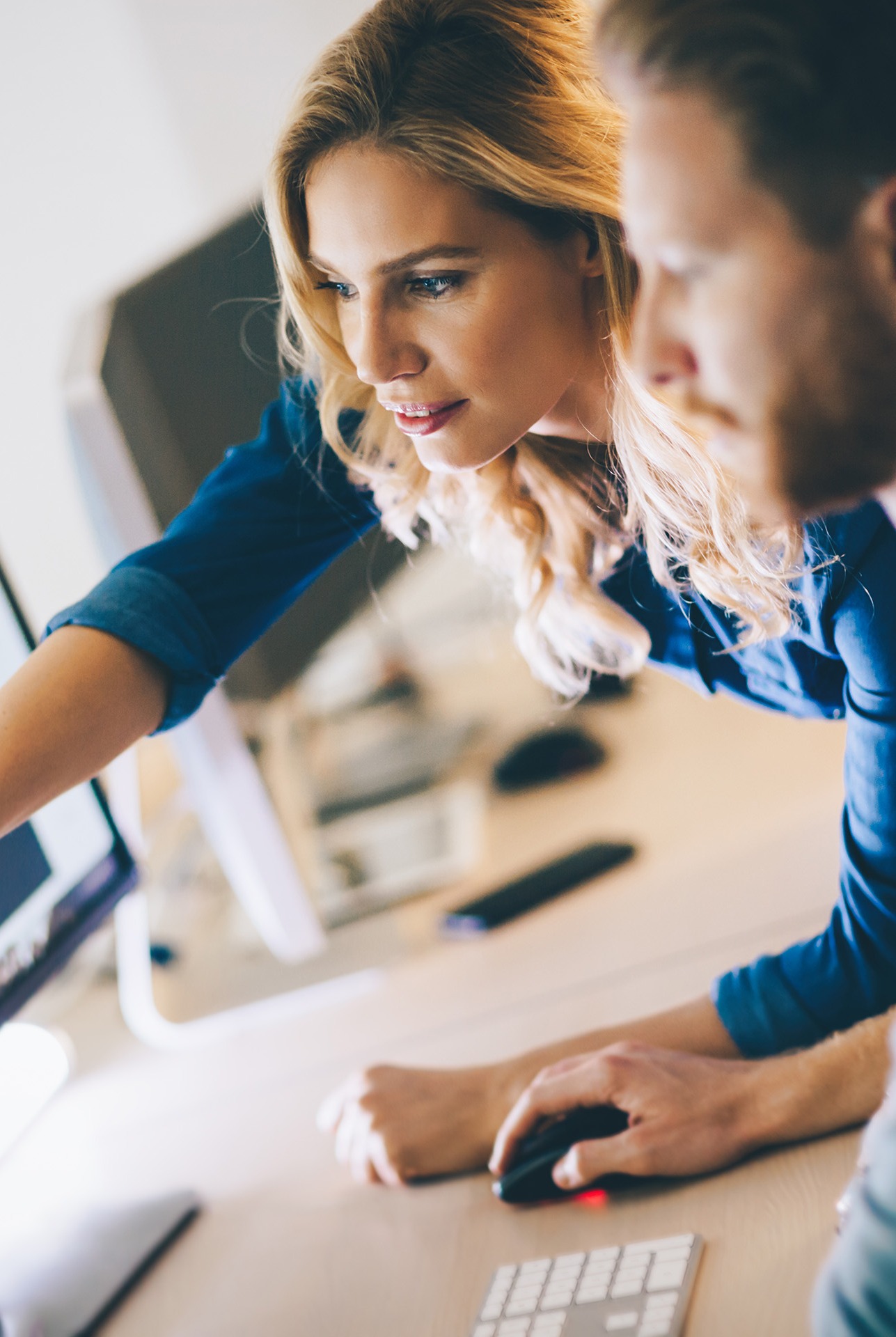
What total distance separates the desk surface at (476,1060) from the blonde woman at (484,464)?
42 millimetres

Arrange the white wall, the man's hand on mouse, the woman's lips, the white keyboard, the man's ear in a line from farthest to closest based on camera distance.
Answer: the white wall < the woman's lips < the man's hand on mouse < the white keyboard < the man's ear

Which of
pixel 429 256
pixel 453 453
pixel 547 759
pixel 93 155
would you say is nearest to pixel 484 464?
pixel 453 453

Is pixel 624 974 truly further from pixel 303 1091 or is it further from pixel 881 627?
pixel 881 627

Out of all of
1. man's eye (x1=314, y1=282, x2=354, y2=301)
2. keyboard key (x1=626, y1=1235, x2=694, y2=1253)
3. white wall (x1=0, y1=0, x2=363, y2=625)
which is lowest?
keyboard key (x1=626, y1=1235, x2=694, y2=1253)

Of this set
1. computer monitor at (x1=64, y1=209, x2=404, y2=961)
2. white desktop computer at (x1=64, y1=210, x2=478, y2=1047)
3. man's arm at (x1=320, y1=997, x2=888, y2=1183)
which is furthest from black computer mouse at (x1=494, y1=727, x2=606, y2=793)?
man's arm at (x1=320, y1=997, x2=888, y2=1183)

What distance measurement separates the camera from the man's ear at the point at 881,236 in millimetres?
411

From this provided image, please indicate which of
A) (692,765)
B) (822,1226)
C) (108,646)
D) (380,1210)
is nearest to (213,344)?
(108,646)

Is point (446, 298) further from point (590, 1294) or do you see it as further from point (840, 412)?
point (590, 1294)

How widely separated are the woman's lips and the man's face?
29 centimetres

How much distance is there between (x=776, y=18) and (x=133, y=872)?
2.63 feet

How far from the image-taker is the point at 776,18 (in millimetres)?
409

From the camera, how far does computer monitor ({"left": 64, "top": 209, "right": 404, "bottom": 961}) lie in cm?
98

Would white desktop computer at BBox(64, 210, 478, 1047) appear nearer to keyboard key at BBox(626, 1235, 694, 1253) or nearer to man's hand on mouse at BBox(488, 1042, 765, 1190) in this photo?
man's hand on mouse at BBox(488, 1042, 765, 1190)

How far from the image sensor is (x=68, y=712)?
75 centimetres
